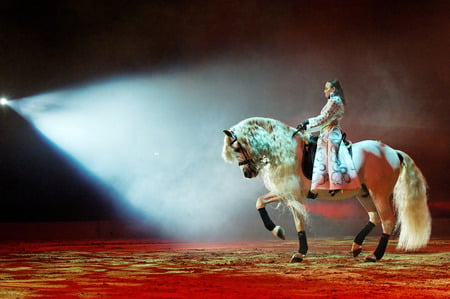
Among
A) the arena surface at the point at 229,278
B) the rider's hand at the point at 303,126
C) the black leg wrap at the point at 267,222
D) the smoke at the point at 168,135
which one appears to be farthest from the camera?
the smoke at the point at 168,135

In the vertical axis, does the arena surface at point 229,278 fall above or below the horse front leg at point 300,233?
below

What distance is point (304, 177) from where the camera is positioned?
221 inches

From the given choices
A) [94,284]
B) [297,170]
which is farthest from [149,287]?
[297,170]

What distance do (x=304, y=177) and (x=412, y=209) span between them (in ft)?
4.61

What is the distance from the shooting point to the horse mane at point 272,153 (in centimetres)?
541

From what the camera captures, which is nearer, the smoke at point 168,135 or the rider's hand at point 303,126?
the rider's hand at point 303,126

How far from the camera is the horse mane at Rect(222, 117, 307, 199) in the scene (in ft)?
17.8

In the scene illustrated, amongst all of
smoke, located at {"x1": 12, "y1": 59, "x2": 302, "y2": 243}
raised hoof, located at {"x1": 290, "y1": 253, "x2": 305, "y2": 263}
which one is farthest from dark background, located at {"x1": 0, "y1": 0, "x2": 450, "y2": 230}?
raised hoof, located at {"x1": 290, "y1": 253, "x2": 305, "y2": 263}

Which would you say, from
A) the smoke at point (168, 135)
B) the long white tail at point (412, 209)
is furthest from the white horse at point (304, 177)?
the smoke at point (168, 135)

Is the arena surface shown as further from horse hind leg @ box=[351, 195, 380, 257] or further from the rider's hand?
the rider's hand

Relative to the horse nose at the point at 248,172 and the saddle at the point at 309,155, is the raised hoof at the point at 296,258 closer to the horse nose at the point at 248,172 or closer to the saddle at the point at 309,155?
the saddle at the point at 309,155

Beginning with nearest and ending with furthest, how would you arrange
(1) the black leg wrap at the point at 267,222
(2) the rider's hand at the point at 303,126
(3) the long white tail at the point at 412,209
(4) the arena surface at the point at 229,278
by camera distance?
1. (4) the arena surface at the point at 229,278
2. (1) the black leg wrap at the point at 267,222
3. (2) the rider's hand at the point at 303,126
4. (3) the long white tail at the point at 412,209

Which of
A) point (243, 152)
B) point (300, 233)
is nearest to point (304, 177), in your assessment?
point (300, 233)

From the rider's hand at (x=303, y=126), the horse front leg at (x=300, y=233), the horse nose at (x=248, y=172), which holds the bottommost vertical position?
the horse front leg at (x=300, y=233)
